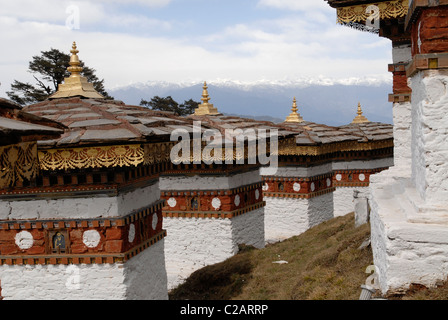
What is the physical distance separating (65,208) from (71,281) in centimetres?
99

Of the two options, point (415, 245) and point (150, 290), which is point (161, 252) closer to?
point (150, 290)

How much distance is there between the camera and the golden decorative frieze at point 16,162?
327cm

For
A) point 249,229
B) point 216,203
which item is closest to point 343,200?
point 249,229

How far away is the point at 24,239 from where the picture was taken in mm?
6176

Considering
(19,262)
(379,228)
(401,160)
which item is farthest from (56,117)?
(401,160)

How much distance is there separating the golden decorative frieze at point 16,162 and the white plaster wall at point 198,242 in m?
6.48

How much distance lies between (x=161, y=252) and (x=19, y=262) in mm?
2054

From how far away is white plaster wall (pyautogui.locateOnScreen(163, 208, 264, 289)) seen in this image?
32.6ft

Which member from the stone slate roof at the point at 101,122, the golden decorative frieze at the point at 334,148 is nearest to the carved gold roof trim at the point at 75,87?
the stone slate roof at the point at 101,122

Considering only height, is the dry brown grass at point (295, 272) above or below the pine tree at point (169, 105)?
below

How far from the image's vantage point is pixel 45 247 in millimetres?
6172

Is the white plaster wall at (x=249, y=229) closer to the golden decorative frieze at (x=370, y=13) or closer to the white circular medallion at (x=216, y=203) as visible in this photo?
the white circular medallion at (x=216, y=203)

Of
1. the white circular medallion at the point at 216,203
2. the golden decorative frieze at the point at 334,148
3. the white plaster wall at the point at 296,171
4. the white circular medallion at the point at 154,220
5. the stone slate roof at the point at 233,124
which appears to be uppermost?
the stone slate roof at the point at 233,124

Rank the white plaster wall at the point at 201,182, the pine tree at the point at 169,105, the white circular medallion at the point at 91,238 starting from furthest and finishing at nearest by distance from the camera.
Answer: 1. the pine tree at the point at 169,105
2. the white plaster wall at the point at 201,182
3. the white circular medallion at the point at 91,238
